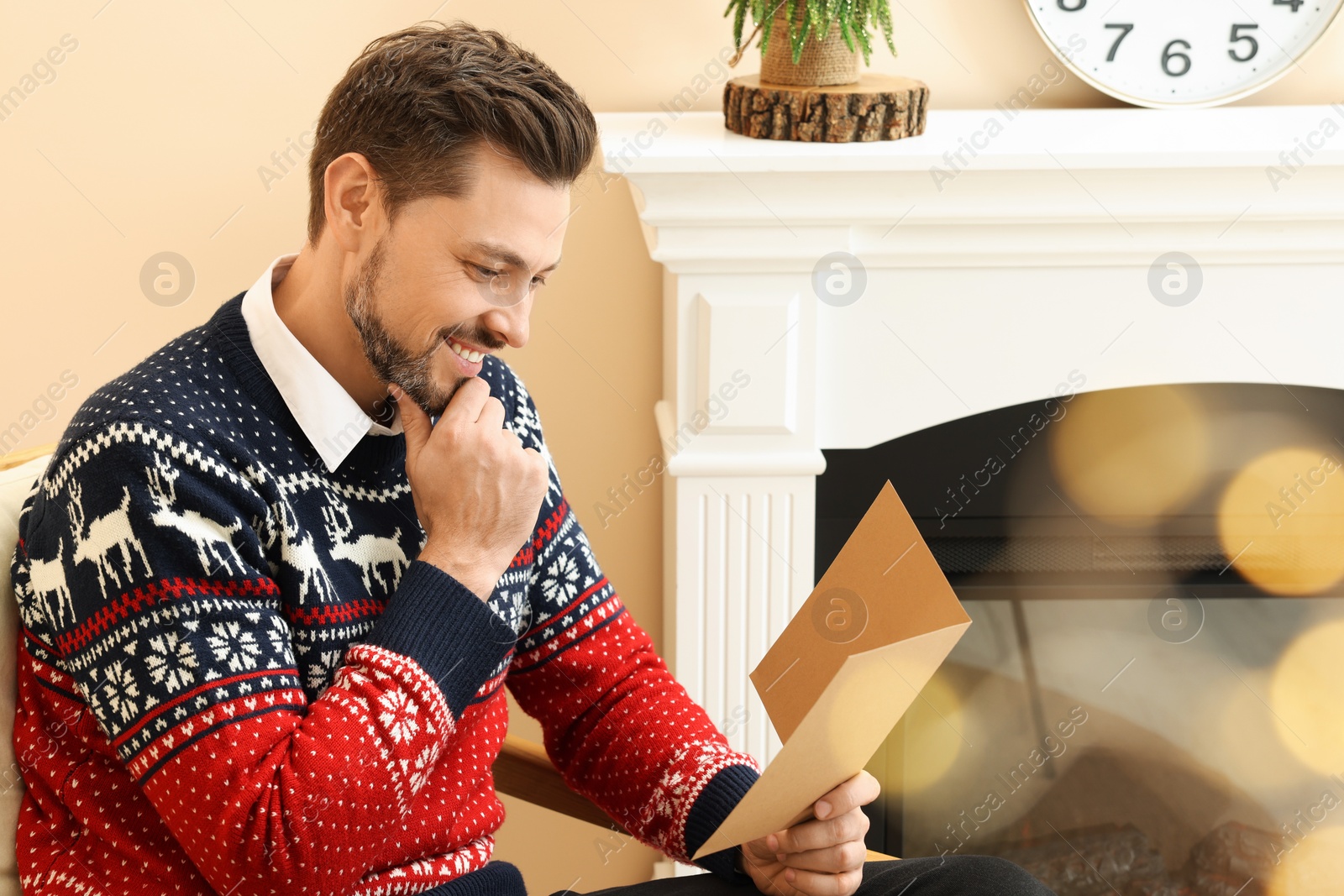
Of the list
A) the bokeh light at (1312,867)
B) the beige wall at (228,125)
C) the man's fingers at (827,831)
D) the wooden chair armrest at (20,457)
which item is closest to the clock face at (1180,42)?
the beige wall at (228,125)

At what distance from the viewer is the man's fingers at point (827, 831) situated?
3.45ft

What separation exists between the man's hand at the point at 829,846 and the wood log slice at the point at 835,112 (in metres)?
0.76

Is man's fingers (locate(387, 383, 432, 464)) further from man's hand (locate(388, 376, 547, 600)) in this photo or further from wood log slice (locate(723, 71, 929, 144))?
wood log slice (locate(723, 71, 929, 144))

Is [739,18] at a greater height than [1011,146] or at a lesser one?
greater

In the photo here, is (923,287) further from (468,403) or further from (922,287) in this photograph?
(468,403)

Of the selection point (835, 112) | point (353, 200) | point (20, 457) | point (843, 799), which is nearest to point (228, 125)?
point (20, 457)

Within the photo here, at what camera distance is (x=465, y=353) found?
1.05 meters

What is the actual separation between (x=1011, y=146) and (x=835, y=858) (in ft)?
2.79

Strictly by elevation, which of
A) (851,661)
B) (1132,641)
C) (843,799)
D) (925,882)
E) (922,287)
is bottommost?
(1132,641)

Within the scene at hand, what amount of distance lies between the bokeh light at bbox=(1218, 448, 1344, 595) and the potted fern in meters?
0.81

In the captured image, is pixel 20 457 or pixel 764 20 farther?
pixel 764 20

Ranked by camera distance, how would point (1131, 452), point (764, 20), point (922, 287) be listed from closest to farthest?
1. point (764, 20)
2. point (922, 287)
3. point (1131, 452)

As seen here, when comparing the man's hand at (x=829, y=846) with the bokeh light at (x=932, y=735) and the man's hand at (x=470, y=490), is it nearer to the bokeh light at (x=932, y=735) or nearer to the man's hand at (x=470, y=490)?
the man's hand at (x=470, y=490)

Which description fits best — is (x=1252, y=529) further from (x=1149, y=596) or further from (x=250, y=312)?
(x=250, y=312)
